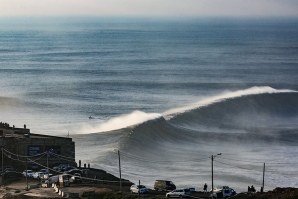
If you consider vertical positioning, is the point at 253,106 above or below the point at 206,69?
below

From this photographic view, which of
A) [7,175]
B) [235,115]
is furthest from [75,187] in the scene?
[235,115]

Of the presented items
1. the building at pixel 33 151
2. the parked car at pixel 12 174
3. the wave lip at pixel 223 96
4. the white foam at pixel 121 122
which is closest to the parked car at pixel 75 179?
the parked car at pixel 12 174

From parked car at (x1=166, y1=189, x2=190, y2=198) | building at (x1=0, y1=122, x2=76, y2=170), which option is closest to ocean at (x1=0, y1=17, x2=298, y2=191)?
building at (x1=0, y1=122, x2=76, y2=170)

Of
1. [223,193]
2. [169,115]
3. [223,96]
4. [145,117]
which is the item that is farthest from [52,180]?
[223,96]

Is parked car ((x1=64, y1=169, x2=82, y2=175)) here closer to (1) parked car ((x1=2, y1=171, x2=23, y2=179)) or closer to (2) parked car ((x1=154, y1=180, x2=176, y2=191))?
(1) parked car ((x1=2, y1=171, x2=23, y2=179))

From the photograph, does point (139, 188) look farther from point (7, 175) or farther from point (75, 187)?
point (7, 175)

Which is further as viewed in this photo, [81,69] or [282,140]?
[81,69]

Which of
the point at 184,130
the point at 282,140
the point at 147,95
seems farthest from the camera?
the point at 147,95

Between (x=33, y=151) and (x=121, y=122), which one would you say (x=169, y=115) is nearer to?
(x=121, y=122)
